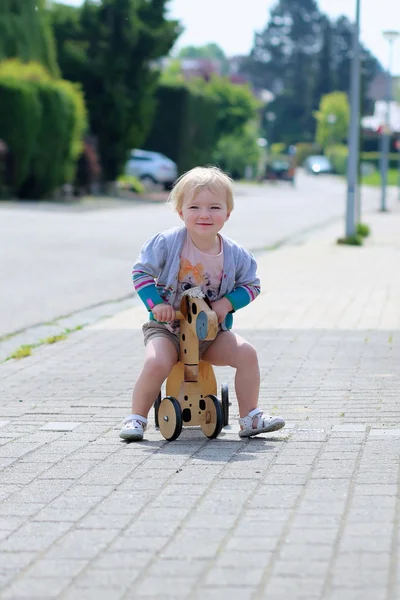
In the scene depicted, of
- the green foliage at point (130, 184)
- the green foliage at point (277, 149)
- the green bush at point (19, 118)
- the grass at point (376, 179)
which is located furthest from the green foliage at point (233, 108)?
the green foliage at point (277, 149)

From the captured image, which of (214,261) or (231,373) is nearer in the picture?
(214,261)

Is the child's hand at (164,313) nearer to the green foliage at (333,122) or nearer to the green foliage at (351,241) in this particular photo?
the green foliage at (351,241)

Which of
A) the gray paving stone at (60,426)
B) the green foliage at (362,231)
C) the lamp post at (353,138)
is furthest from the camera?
the green foliage at (362,231)

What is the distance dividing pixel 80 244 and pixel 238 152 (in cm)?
5081

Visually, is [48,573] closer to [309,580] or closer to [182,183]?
[309,580]

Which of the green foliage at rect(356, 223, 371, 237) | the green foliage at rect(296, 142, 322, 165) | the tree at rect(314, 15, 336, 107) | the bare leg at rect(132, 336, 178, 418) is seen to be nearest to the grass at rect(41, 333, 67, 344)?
the bare leg at rect(132, 336, 178, 418)

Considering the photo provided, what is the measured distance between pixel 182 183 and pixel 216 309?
0.58 metres

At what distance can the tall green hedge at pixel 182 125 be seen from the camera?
167ft

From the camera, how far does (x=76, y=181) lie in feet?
126

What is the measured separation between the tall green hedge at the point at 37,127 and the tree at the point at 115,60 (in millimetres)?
7925

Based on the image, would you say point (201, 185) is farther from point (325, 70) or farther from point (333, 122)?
point (325, 70)

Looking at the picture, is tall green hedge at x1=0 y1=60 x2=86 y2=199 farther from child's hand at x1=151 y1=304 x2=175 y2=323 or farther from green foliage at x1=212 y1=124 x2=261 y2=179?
green foliage at x1=212 y1=124 x2=261 y2=179

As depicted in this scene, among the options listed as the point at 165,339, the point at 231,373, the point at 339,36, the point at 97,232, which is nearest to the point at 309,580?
the point at 165,339

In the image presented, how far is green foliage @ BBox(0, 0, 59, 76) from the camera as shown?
124ft
